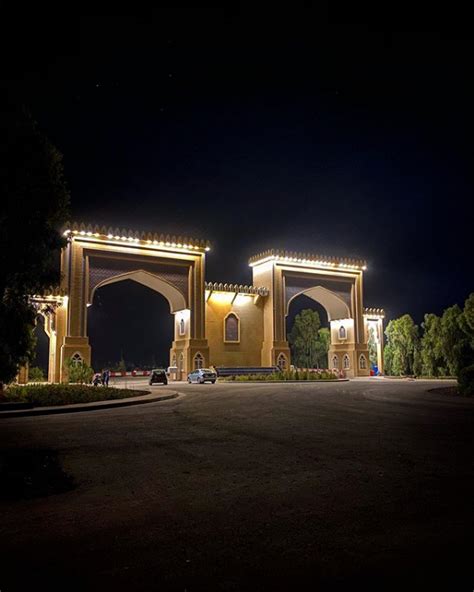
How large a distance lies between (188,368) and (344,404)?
21527 millimetres

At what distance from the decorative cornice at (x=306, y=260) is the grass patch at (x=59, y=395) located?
24060 mm

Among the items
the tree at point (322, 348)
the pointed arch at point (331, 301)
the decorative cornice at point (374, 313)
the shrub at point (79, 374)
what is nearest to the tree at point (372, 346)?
the decorative cornice at point (374, 313)

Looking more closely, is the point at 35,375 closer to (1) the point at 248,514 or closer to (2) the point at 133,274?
(2) the point at 133,274

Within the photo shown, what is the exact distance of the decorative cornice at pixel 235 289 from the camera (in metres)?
39.6

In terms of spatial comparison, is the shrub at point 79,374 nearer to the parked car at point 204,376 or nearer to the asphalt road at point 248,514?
the parked car at point 204,376

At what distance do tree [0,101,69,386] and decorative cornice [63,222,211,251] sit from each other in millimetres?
17773

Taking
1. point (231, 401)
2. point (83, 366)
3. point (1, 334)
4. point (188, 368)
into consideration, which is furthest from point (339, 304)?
A: point (1, 334)

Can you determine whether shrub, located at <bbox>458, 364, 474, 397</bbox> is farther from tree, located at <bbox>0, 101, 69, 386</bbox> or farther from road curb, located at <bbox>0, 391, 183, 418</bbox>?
tree, located at <bbox>0, 101, 69, 386</bbox>

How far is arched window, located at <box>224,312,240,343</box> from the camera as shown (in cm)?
4050

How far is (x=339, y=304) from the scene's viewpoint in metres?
45.5

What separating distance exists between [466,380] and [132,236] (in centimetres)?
2312

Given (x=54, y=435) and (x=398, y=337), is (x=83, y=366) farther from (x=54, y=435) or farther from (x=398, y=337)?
(x=398, y=337)

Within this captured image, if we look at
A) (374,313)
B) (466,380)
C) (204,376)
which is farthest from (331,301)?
(466,380)

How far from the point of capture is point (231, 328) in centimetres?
4081
